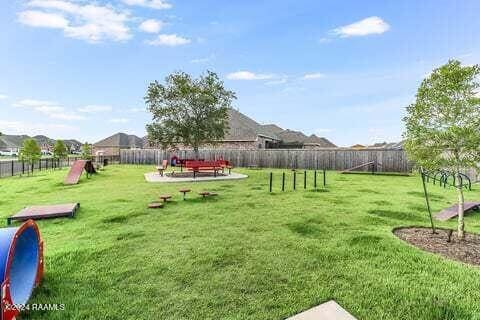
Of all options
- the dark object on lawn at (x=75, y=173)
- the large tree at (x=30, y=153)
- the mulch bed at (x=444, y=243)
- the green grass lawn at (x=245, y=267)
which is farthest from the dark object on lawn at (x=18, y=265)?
the large tree at (x=30, y=153)

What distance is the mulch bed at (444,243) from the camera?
4.93m

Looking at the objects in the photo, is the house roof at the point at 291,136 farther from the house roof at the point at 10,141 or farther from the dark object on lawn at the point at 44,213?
the house roof at the point at 10,141

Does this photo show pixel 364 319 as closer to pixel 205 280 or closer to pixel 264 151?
pixel 205 280

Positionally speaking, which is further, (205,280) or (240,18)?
(240,18)

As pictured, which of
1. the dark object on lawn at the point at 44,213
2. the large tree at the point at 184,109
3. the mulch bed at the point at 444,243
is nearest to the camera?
the mulch bed at the point at 444,243

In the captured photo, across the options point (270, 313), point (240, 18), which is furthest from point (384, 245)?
point (240, 18)

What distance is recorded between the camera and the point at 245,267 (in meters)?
4.40

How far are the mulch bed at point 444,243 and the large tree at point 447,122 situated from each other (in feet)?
1.07

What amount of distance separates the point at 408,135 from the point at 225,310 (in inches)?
213

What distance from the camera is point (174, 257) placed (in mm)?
4812

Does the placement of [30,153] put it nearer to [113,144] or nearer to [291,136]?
[113,144]

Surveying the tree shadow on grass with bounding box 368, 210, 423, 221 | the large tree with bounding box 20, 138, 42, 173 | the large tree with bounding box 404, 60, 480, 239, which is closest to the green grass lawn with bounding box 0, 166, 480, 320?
the tree shadow on grass with bounding box 368, 210, 423, 221

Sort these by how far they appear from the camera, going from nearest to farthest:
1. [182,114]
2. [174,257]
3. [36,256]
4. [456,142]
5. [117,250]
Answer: [36,256] → [174,257] → [117,250] → [456,142] → [182,114]

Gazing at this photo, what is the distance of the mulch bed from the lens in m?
4.93
